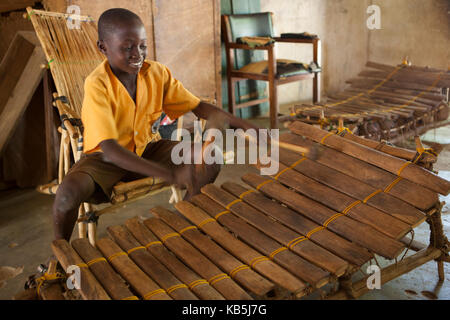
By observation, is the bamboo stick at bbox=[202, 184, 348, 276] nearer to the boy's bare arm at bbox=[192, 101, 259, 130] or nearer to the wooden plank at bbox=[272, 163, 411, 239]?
the wooden plank at bbox=[272, 163, 411, 239]

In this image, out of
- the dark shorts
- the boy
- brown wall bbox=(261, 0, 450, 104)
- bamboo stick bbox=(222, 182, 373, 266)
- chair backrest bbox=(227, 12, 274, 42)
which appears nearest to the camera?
bamboo stick bbox=(222, 182, 373, 266)

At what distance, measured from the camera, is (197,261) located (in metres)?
1.84

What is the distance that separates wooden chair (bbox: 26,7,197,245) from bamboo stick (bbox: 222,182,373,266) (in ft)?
1.61

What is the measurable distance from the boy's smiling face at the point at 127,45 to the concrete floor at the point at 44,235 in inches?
47.6

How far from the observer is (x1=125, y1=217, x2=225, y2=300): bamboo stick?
65.7 inches

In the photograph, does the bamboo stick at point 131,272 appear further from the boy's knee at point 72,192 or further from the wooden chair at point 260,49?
the wooden chair at point 260,49

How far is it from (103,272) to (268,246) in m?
0.66

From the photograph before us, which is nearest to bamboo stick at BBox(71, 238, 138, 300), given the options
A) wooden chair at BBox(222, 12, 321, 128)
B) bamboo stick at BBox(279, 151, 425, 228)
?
bamboo stick at BBox(279, 151, 425, 228)

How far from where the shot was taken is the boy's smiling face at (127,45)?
217 centimetres

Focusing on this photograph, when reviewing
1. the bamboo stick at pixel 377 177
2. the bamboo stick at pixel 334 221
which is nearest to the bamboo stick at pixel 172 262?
the bamboo stick at pixel 334 221


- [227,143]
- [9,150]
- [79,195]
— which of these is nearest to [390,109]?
[227,143]

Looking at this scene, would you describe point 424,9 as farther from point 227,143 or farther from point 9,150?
point 9,150

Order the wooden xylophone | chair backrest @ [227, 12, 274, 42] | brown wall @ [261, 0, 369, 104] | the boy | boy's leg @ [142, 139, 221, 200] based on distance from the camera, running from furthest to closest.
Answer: brown wall @ [261, 0, 369, 104], chair backrest @ [227, 12, 274, 42], boy's leg @ [142, 139, 221, 200], the boy, the wooden xylophone

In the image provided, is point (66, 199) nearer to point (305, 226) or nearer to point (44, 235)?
point (44, 235)
